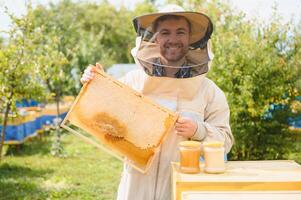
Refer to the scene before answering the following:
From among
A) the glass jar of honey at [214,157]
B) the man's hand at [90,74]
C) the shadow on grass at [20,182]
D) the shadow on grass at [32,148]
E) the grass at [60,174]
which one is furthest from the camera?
the shadow on grass at [32,148]

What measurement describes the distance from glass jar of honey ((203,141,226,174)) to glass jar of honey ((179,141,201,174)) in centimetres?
4

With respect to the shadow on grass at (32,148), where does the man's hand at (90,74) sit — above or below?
above

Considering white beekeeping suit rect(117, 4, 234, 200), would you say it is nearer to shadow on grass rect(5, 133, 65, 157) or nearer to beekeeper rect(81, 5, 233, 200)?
beekeeper rect(81, 5, 233, 200)

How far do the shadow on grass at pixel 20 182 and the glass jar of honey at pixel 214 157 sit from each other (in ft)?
14.3

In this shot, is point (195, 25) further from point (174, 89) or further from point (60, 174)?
point (60, 174)

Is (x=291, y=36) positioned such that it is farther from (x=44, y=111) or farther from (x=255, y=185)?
(x=44, y=111)

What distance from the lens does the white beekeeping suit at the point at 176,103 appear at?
202cm

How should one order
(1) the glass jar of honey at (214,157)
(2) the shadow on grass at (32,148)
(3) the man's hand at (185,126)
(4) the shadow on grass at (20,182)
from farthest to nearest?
(2) the shadow on grass at (32,148) < (4) the shadow on grass at (20,182) < (3) the man's hand at (185,126) < (1) the glass jar of honey at (214,157)

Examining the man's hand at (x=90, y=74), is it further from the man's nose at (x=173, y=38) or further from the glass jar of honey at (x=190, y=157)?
the glass jar of honey at (x=190, y=157)

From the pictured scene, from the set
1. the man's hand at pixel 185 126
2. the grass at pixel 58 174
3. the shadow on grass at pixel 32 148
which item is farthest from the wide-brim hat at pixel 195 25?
the shadow on grass at pixel 32 148

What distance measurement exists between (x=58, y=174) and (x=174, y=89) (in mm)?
5348

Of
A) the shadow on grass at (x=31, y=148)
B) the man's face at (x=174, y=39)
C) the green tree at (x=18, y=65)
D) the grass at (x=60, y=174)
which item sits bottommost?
the shadow on grass at (x=31, y=148)

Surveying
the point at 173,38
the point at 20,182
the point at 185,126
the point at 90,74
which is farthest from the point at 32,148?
the point at 185,126

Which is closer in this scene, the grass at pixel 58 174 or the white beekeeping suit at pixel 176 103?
the white beekeeping suit at pixel 176 103
